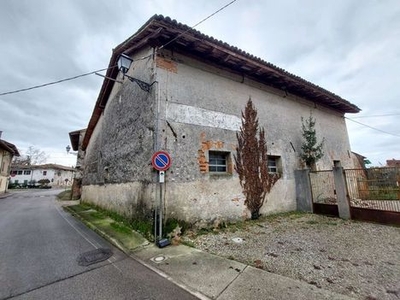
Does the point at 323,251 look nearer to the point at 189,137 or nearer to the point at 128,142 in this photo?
the point at 189,137

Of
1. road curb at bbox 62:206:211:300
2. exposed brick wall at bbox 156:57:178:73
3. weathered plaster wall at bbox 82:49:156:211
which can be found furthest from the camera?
exposed brick wall at bbox 156:57:178:73

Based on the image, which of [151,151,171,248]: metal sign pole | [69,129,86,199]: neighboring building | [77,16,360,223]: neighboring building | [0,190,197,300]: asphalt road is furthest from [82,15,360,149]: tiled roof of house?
[69,129,86,199]: neighboring building

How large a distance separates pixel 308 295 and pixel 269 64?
780 centimetres

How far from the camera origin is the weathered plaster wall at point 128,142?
6.17m

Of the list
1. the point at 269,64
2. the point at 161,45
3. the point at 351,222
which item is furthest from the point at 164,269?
the point at 269,64

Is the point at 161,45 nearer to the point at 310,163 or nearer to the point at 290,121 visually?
the point at 290,121

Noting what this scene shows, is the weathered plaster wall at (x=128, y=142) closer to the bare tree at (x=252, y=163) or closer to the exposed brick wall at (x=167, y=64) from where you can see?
the exposed brick wall at (x=167, y=64)

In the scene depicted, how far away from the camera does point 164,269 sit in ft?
11.7

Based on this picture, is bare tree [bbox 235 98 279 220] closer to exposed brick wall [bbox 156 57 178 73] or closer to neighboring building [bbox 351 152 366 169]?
exposed brick wall [bbox 156 57 178 73]

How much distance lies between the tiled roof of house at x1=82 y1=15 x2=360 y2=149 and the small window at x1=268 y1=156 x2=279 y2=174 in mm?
3438

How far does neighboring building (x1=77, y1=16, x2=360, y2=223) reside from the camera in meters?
5.91

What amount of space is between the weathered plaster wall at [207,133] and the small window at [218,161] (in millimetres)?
212

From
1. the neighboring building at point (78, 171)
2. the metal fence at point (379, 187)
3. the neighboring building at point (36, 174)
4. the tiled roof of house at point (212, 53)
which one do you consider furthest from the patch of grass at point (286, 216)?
the neighboring building at point (36, 174)

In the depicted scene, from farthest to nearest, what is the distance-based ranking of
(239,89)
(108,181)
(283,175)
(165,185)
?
1. (108,181)
2. (283,175)
3. (239,89)
4. (165,185)
